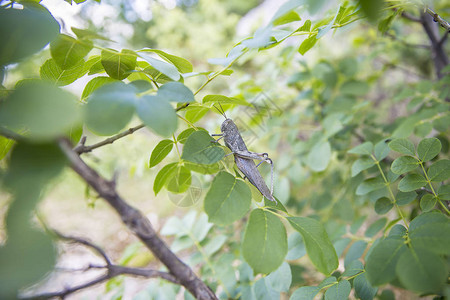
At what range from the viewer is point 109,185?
0.25m

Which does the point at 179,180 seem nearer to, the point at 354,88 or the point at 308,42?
the point at 308,42

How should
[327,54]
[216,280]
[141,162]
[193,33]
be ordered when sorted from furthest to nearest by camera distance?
[193,33] < [327,54] < [141,162] < [216,280]

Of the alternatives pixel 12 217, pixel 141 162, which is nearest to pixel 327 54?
pixel 141 162

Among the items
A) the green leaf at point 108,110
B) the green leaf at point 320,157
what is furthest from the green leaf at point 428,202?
the green leaf at point 108,110

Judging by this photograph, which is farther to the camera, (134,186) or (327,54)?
(134,186)

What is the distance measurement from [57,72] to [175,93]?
14cm

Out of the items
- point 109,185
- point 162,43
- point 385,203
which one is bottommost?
point 162,43

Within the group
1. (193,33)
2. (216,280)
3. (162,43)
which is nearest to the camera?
(216,280)

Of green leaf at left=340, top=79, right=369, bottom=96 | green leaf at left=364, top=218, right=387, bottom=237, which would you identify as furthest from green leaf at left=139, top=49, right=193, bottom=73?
green leaf at left=340, top=79, right=369, bottom=96

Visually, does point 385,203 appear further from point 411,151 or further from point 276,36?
point 276,36

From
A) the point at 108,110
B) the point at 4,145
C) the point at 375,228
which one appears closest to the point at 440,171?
the point at 375,228

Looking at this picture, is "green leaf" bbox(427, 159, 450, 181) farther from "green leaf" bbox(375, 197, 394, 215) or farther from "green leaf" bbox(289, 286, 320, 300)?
"green leaf" bbox(289, 286, 320, 300)

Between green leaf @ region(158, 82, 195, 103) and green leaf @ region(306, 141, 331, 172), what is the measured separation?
1.24 ft

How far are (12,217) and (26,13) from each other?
0.15 m
